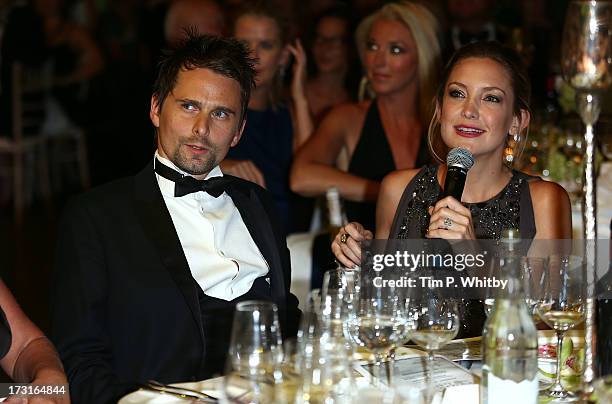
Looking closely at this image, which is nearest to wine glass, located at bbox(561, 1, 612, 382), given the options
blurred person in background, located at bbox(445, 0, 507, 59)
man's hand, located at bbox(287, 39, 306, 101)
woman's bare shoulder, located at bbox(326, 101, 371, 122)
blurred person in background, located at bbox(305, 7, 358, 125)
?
woman's bare shoulder, located at bbox(326, 101, 371, 122)

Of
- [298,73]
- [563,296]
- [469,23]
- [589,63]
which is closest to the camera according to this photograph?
[589,63]

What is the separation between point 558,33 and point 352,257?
633cm

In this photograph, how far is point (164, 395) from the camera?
1.91 m

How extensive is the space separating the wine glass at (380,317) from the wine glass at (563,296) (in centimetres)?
33

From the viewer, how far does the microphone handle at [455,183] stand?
92.2 inches

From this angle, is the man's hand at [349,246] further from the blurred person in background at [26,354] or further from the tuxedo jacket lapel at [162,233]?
the blurred person in background at [26,354]

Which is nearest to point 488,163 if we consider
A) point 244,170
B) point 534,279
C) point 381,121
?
point 534,279

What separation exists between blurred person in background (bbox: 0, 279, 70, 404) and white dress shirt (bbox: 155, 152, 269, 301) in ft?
1.37

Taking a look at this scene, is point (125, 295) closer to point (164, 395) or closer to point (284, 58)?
point (164, 395)

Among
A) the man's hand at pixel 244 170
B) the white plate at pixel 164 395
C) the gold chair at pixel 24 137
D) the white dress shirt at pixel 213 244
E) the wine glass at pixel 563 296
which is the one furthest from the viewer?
the gold chair at pixel 24 137

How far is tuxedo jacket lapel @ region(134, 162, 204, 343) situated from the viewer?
2404 mm

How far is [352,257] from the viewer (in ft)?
8.36

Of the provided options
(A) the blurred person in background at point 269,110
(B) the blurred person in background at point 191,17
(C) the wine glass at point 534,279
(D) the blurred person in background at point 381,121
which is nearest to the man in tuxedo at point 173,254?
(C) the wine glass at point 534,279

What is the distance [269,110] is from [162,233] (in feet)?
7.02
